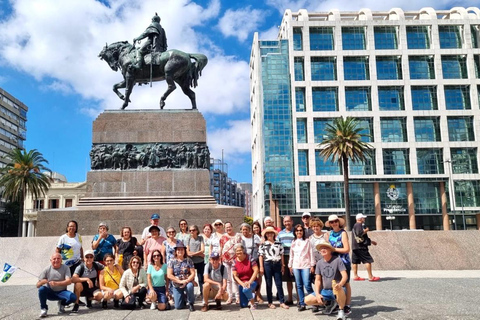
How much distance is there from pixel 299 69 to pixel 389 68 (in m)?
12.7

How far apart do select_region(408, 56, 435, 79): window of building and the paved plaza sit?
5547 cm

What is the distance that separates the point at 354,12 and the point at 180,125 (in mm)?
53986

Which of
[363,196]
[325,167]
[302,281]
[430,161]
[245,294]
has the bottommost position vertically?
[245,294]

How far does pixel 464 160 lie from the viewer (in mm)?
59375

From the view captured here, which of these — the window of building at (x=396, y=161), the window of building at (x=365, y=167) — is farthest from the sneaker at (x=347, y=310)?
the window of building at (x=396, y=161)

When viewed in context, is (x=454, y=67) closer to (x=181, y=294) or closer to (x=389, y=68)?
(x=389, y=68)

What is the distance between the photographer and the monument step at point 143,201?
18250 mm

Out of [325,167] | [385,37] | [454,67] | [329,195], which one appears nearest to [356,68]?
[385,37]

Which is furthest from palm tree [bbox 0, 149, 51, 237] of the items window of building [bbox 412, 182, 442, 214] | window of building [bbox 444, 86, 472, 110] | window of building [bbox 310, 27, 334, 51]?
window of building [bbox 444, 86, 472, 110]

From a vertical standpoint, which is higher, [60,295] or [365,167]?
[365,167]

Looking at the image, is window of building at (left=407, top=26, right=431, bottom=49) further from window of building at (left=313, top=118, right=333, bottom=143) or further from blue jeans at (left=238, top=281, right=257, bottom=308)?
blue jeans at (left=238, top=281, right=257, bottom=308)

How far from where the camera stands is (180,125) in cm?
1973

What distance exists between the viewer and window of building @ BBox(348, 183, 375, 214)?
194 feet

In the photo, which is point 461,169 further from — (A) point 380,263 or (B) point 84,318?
(B) point 84,318
